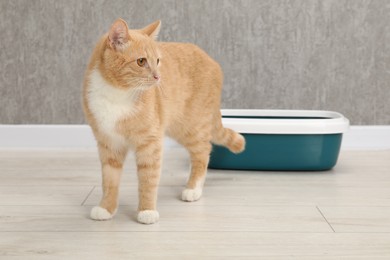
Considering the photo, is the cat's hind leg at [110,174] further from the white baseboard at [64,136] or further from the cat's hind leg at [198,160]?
the white baseboard at [64,136]

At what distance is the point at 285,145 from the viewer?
2082 mm

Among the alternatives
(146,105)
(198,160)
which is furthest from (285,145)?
(146,105)

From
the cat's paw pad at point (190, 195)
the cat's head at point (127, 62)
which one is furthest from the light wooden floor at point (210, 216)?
the cat's head at point (127, 62)

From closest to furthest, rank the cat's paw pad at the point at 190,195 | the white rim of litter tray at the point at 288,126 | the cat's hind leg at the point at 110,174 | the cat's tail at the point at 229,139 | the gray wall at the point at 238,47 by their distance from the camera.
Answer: the cat's hind leg at the point at 110,174 → the cat's paw pad at the point at 190,195 → the cat's tail at the point at 229,139 → the white rim of litter tray at the point at 288,126 → the gray wall at the point at 238,47

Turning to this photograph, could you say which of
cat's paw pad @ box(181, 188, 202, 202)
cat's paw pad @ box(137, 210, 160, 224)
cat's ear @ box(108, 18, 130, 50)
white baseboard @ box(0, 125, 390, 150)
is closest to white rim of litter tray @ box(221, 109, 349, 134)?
cat's paw pad @ box(181, 188, 202, 202)

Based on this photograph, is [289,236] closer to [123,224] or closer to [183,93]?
[123,224]

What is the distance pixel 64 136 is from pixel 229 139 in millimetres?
1004

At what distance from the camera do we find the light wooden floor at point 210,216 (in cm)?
129

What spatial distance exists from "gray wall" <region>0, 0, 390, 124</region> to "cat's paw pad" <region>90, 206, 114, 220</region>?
113 cm

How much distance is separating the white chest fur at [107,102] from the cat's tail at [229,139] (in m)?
0.53

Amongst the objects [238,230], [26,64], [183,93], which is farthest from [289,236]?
[26,64]

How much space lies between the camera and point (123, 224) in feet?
4.86

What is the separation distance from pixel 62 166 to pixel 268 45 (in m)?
1.14

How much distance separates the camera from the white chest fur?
141 cm
